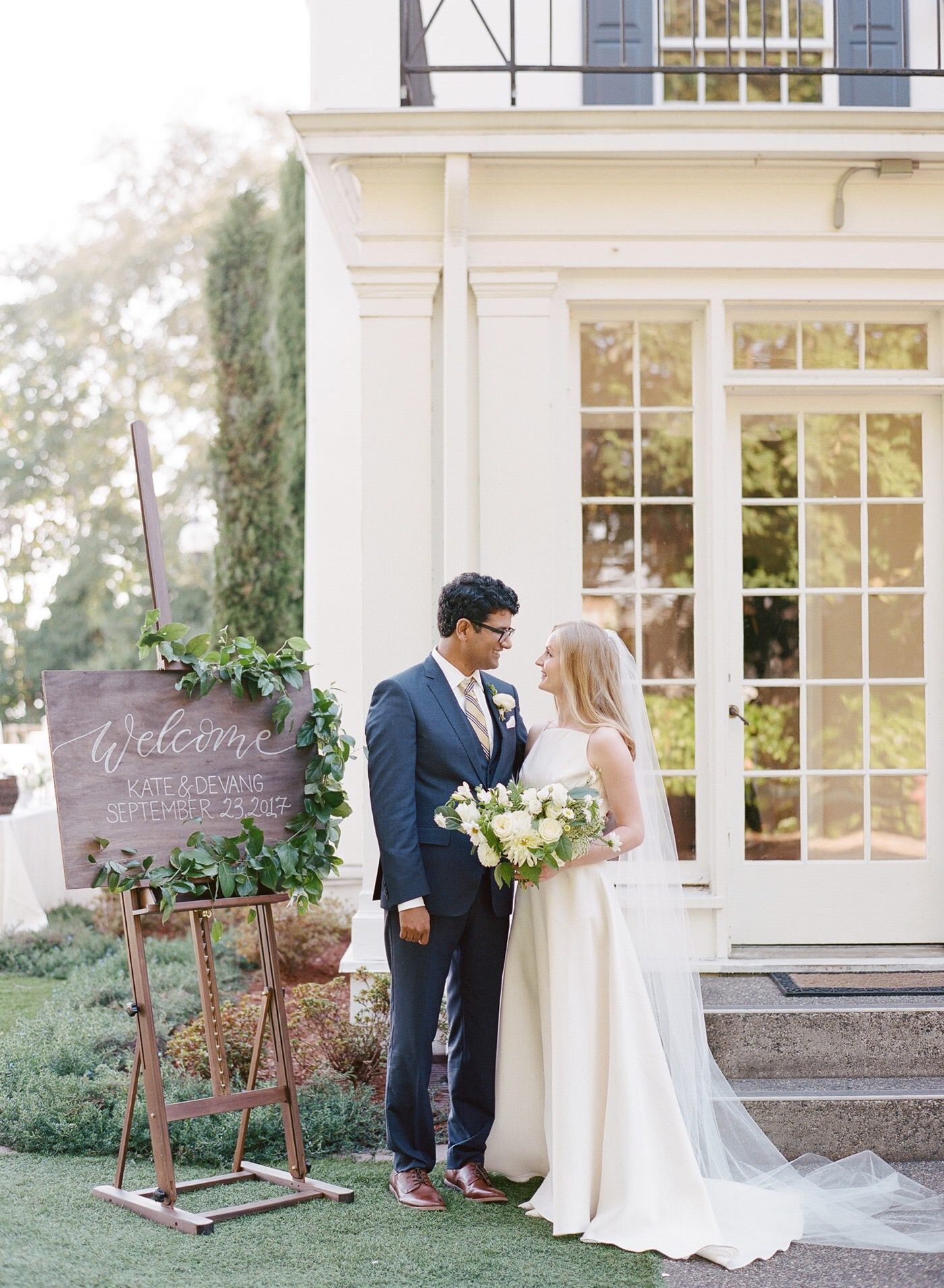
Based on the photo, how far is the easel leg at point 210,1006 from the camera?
13.8 feet

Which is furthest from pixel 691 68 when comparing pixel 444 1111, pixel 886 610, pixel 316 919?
pixel 316 919

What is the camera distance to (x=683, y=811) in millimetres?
5680

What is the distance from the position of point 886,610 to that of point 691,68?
243 cm

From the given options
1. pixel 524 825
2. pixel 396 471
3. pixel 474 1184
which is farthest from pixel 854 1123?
pixel 396 471

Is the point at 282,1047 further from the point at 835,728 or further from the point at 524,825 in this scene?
the point at 835,728

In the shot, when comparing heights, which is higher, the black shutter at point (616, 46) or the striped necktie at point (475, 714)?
the black shutter at point (616, 46)

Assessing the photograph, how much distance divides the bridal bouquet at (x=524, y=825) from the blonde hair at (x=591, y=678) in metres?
0.34

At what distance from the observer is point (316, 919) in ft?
26.0

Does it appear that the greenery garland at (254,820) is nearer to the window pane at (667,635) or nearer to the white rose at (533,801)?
the white rose at (533,801)

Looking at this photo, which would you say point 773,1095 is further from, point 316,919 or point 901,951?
point 316,919

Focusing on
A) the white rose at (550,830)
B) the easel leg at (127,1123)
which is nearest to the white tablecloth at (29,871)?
the easel leg at (127,1123)

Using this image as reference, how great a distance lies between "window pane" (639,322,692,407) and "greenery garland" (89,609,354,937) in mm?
2198

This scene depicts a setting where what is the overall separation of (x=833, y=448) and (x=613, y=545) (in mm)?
1084

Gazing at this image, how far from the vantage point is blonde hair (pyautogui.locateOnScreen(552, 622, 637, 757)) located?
14.0 feet
